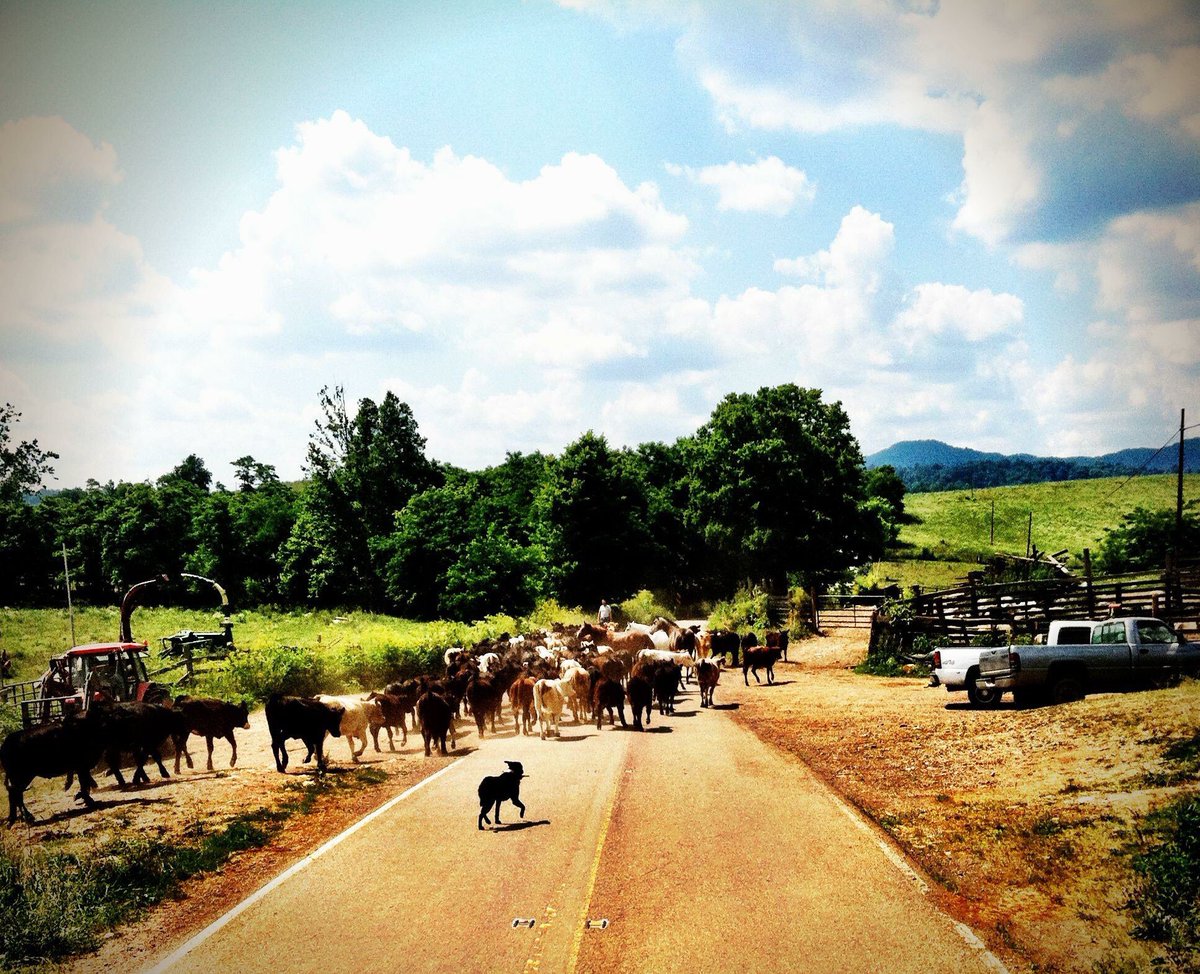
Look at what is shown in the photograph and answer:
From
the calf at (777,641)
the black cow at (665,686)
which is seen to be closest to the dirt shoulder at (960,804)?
the black cow at (665,686)

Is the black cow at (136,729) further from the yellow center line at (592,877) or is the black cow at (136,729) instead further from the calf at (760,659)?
the calf at (760,659)

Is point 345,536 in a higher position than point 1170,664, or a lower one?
higher

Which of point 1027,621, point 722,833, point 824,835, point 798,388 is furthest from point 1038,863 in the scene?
point 798,388

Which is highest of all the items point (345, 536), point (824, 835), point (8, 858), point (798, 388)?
point (798, 388)

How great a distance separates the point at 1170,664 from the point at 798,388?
37.4 meters

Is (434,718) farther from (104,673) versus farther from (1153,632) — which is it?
(1153,632)

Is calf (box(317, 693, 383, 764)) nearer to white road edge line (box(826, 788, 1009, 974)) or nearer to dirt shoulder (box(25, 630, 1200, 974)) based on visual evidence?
dirt shoulder (box(25, 630, 1200, 974))

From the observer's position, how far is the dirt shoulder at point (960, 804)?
8.28m

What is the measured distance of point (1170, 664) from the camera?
17.9 meters

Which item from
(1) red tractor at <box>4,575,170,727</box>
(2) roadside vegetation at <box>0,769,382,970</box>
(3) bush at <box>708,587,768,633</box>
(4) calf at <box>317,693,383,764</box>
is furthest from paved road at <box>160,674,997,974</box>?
(3) bush at <box>708,587,768,633</box>

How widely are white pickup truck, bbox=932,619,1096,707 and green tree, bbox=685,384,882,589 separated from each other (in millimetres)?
26521

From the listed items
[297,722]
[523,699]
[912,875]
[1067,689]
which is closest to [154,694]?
[297,722]

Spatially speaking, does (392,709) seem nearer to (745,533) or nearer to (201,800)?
(201,800)

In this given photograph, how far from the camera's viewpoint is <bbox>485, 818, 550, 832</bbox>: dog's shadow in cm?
1130
